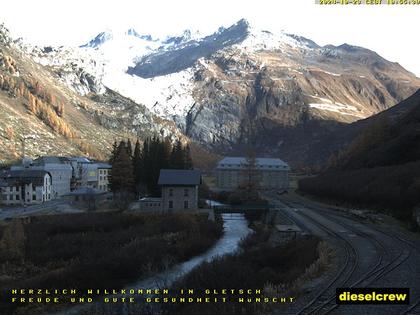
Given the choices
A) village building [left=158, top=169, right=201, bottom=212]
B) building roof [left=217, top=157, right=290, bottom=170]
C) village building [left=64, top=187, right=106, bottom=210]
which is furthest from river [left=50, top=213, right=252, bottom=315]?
building roof [left=217, top=157, right=290, bottom=170]

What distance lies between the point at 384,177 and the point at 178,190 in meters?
29.8

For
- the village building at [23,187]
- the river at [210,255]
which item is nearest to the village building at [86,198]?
the village building at [23,187]

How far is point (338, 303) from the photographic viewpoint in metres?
20.2

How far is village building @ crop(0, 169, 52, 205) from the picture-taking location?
275ft

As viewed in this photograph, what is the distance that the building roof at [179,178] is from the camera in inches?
Answer: 2709

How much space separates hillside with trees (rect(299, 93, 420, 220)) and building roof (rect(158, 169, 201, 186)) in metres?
23.4

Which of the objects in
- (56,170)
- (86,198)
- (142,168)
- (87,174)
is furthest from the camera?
(87,174)

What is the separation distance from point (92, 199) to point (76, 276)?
41.1 metres

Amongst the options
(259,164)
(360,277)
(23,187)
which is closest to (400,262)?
(360,277)

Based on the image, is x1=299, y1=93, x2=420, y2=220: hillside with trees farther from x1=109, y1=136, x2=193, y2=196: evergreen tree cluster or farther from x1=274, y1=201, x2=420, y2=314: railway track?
x1=109, y1=136, x2=193, y2=196: evergreen tree cluster

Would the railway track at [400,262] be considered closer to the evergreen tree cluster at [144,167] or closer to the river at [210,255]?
the river at [210,255]

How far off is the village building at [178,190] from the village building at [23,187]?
99.0ft

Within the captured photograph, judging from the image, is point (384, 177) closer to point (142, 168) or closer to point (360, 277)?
point (360, 277)

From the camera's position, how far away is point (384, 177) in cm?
6166
